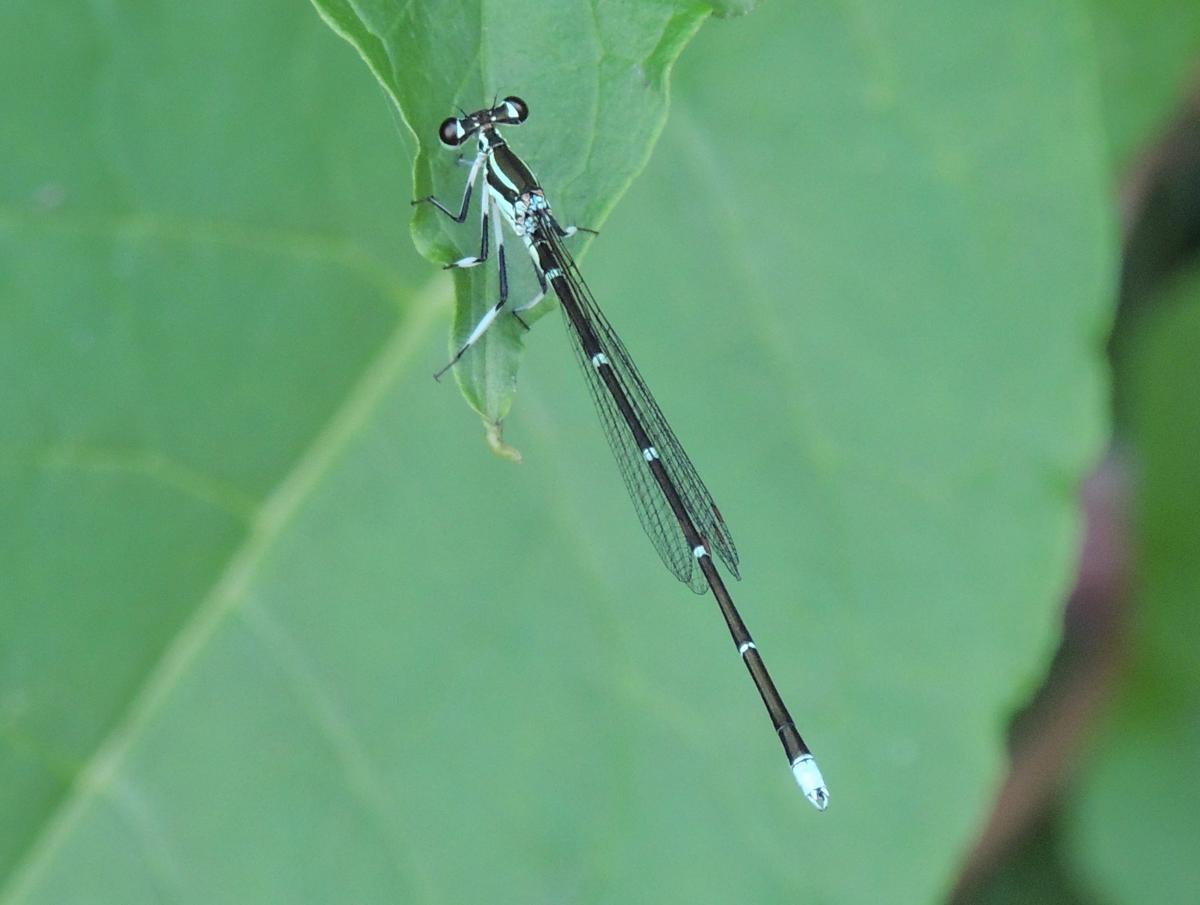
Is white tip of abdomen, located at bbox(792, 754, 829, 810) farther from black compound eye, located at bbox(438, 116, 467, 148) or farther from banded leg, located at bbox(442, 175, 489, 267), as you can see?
black compound eye, located at bbox(438, 116, 467, 148)

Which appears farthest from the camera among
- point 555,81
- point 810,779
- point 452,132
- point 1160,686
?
point 1160,686

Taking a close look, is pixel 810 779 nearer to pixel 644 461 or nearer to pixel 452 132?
pixel 644 461

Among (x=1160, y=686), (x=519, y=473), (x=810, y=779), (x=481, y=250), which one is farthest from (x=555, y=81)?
(x=1160, y=686)

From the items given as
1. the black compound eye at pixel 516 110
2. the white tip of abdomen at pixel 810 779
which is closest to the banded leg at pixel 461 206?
the black compound eye at pixel 516 110

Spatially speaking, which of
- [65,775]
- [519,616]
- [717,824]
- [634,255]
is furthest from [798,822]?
[65,775]

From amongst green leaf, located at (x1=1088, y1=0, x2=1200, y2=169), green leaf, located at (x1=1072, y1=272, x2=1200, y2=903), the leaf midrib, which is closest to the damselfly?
the leaf midrib

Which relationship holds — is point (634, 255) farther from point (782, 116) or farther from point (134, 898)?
point (134, 898)
